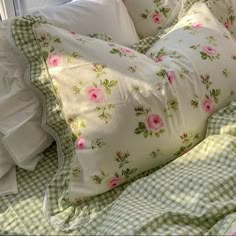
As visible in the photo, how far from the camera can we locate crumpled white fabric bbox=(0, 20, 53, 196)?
0.94 meters

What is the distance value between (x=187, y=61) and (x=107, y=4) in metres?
0.35

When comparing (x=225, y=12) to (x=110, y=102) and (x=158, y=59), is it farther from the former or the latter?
(x=110, y=102)

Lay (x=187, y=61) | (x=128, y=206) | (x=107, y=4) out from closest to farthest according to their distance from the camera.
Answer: (x=128, y=206)
(x=187, y=61)
(x=107, y=4)

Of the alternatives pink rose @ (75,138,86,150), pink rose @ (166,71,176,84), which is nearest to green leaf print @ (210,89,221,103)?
pink rose @ (166,71,176,84)

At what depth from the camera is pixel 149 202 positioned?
0.84 meters

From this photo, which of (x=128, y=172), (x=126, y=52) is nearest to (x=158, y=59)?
(x=126, y=52)

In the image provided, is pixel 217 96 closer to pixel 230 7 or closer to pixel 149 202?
pixel 149 202

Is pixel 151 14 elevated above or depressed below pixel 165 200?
above

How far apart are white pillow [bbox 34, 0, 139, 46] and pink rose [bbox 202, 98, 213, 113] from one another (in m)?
0.31

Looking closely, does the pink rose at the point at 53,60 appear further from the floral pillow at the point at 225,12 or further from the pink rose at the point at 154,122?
the floral pillow at the point at 225,12

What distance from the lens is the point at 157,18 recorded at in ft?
4.19

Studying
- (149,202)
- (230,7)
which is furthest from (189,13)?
(149,202)

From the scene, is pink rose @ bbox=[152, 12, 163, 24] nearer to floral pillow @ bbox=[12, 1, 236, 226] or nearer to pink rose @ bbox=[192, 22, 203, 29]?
pink rose @ bbox=[192, 22, 203, 29]

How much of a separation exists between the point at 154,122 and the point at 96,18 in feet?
1.29
